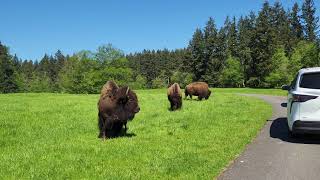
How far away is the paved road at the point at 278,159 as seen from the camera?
9.48 m

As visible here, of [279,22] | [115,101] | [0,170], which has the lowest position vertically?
[0,170]

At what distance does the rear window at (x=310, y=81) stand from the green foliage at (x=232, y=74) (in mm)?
83420

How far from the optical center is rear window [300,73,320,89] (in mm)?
13508

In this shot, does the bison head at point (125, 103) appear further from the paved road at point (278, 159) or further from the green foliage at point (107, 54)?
the green foliage at point (107, 54)

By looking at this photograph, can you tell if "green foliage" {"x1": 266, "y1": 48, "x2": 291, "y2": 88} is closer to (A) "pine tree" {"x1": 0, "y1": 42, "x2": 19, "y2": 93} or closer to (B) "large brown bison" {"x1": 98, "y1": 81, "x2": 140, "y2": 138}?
(A) "pine tree" {"x1": 0, "y1": 42, "x2": 19, "y2": 93}

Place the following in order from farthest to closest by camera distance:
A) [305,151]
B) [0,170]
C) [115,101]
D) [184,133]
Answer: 1. [184,133]
2. [115,101]
3. [305,151]
4. [0,170]

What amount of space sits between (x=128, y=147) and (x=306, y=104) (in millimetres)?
4835

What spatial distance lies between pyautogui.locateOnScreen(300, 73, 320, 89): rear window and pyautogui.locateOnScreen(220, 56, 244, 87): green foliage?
8342 centimetres

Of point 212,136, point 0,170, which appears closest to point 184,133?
point 212,136

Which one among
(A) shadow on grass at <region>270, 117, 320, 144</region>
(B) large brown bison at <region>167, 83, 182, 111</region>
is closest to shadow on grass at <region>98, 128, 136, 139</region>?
(A) shadow on grass at <region>270, 117, 320, 144</region>

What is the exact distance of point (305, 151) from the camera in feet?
40.2

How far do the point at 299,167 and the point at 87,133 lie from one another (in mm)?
8212

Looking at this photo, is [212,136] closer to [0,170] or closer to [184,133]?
[184,133]

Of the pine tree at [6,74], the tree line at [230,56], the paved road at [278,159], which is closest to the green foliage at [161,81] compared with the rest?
the tree line at [230,56]
